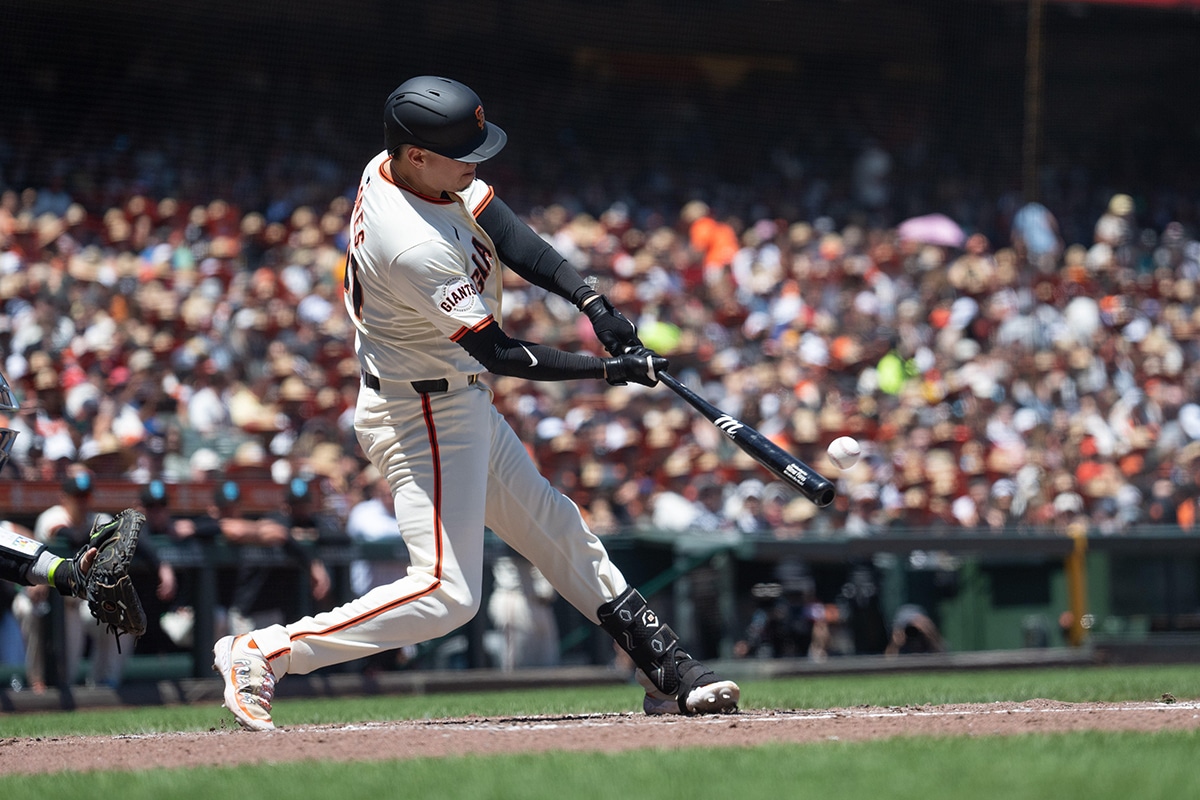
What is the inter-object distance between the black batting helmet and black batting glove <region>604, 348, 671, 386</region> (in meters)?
0.68

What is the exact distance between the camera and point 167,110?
51.1ft

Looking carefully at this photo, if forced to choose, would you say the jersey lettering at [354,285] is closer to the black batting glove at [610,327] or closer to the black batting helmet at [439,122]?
the black batting helmet at [439,122]

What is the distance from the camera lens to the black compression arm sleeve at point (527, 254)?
4.54m

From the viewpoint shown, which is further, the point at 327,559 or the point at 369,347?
the point at 327,559

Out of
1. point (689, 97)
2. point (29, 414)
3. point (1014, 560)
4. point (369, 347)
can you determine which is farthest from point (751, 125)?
point (369, 347)

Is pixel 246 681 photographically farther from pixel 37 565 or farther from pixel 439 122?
pixel 439 122

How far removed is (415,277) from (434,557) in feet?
2.57

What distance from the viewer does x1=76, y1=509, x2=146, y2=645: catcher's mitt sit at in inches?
169

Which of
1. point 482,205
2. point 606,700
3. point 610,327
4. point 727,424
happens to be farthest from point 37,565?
point 606,700

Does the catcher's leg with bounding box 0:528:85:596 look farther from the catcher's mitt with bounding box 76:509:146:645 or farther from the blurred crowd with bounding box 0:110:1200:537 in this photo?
the blurred crowd with bounding box 0:110:1200:537

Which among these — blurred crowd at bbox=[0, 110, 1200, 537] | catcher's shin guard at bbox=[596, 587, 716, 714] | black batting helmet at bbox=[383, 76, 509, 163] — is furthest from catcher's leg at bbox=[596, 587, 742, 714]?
blurred crowd at bbox=[0, 110, 1200, 537]

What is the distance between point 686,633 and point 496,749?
19.3 ft

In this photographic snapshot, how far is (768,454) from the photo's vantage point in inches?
181

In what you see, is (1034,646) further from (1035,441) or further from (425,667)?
(425,667)
